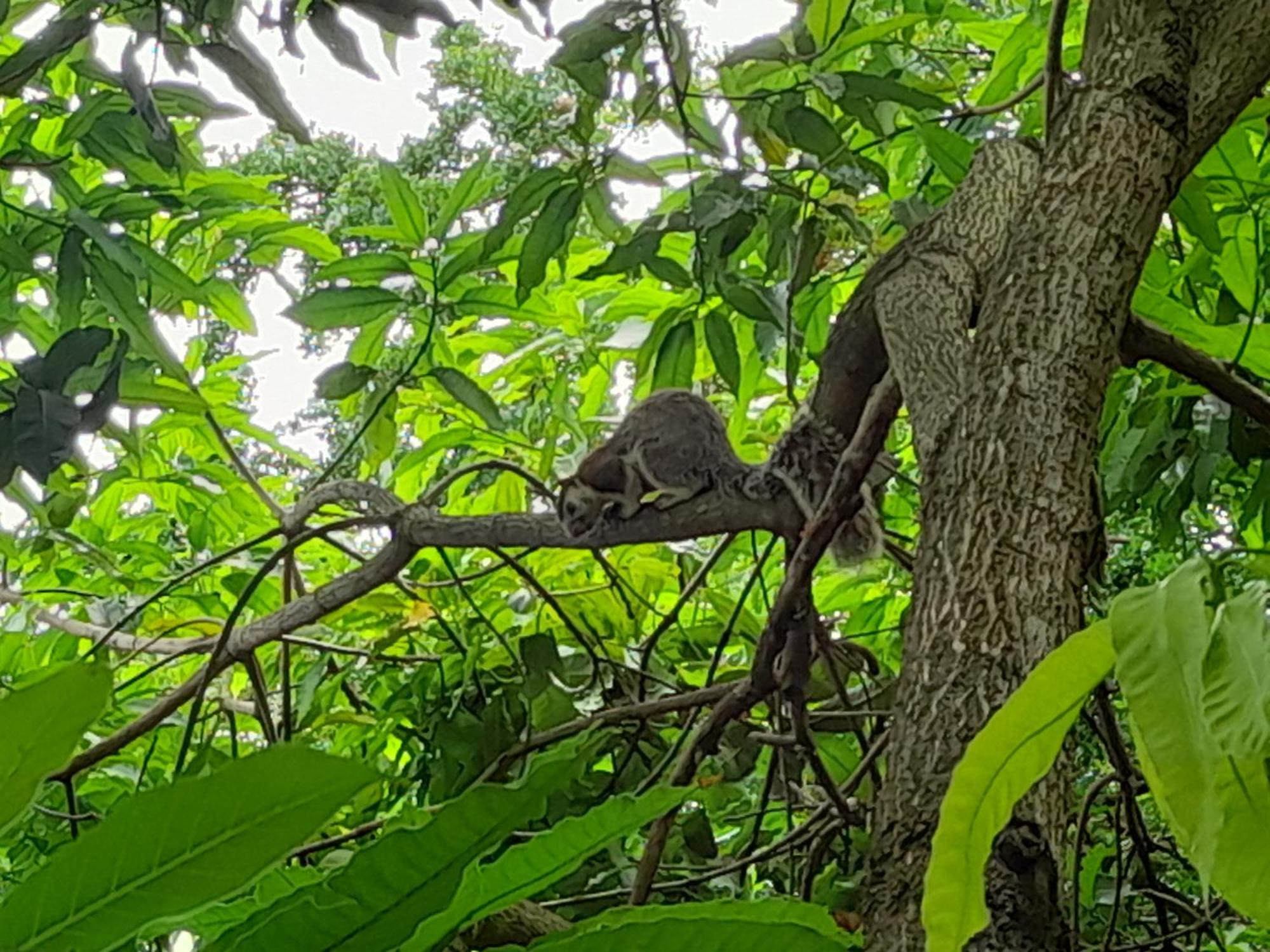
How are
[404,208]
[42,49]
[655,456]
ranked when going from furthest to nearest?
[655,456] < [404,208] < [42,49]

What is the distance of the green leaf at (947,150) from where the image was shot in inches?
38.7

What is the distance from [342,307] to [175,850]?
0.91m

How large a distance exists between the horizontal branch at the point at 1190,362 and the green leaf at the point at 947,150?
25 centimetres

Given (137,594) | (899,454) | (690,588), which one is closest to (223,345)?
(137,594)

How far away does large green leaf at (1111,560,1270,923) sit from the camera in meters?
0.30

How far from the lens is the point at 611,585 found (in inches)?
52.4

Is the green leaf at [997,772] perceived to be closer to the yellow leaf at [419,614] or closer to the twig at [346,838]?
the twig at [346,838]

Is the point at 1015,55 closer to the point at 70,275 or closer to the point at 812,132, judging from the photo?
the point at 812,132

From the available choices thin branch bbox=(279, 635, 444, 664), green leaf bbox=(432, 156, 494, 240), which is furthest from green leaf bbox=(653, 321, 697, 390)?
thin branch bbox=(279, 635, 444, 664)

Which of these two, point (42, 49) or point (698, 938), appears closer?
point (698, 938)

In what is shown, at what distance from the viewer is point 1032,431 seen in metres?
0.59

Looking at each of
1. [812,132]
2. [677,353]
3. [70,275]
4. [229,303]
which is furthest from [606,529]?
[229,303]

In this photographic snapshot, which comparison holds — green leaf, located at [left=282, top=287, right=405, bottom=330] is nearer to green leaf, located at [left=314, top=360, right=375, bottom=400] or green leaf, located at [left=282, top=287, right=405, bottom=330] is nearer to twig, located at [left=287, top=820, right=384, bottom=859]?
green leaf, located at [left=314, top=360, right=375, bottom=400]

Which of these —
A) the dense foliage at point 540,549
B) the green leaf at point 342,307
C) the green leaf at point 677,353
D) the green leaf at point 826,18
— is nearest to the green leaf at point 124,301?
the dense foliage at point 540,549
